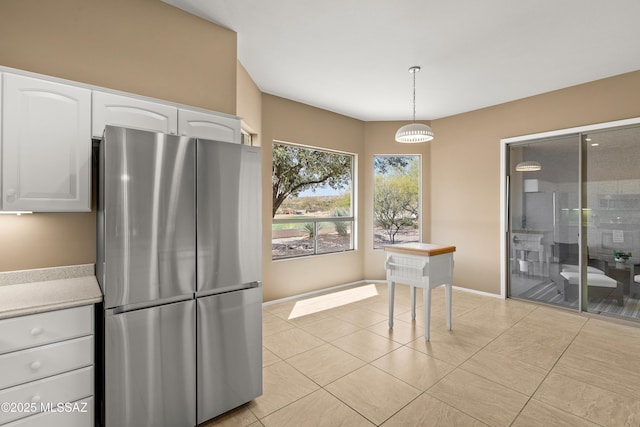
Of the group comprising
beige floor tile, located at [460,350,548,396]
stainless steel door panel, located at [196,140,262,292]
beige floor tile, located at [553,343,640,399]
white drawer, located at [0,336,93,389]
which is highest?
stainless steel door panel, located at [196,140,262,292]

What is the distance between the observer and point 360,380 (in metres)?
2.42

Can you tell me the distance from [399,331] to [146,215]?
9.26 feet

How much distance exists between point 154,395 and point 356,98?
161 inches

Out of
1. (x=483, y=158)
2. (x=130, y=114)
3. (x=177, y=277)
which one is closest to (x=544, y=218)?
(x=483, y=158)

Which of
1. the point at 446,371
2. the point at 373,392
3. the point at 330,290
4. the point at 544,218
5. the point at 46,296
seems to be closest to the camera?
the point at 46,296

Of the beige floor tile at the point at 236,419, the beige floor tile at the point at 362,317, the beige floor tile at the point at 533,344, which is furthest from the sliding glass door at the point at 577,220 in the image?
A: the beige floor tile at the point at 236,419

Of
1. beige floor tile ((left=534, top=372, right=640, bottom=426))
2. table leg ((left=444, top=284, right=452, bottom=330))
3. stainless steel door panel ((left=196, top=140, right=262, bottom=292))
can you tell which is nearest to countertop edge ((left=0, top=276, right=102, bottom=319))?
stainless steel door panel ((left=196, top=140, right=262, bottom=292))

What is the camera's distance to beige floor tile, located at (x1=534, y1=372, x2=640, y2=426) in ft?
6.53

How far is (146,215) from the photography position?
1.67 m

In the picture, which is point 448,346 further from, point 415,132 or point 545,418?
point 415,132

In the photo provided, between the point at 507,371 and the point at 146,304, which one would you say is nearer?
the point at 146,304

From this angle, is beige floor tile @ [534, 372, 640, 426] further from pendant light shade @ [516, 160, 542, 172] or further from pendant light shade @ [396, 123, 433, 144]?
pendant light shade @ [516, 160, 542, 172]

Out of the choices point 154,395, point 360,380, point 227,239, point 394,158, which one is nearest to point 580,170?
point 394,158

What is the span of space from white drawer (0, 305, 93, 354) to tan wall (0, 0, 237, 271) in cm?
67
